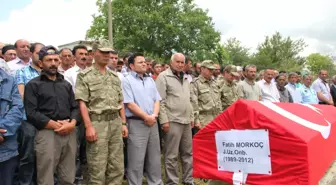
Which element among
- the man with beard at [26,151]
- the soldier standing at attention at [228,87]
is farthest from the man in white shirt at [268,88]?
the man with beard at [26,151]

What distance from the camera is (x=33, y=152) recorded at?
11.2ft

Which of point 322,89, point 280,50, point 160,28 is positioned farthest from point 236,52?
point 322,89

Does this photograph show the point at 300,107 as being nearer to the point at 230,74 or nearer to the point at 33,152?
the point at 230,74

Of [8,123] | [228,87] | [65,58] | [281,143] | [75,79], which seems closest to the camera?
[281,143]

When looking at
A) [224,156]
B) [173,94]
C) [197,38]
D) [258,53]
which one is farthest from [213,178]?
[258,53]

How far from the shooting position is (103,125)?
3.67 meters

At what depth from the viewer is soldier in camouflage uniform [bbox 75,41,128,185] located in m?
3.61

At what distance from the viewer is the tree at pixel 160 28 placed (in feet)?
81.9

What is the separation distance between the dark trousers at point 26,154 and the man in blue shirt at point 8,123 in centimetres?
12

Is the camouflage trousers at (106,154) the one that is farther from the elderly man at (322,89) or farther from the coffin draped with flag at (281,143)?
the elderly man at (322,89)

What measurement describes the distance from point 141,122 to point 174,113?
0.58m

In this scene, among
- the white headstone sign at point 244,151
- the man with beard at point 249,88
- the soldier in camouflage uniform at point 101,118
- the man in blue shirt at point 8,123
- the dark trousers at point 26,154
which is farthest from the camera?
the man with beard at point 249,88

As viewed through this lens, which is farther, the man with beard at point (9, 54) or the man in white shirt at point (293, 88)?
the man in white shirt at point (293, 88)

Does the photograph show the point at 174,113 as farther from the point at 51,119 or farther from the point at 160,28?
the point at 160,28
